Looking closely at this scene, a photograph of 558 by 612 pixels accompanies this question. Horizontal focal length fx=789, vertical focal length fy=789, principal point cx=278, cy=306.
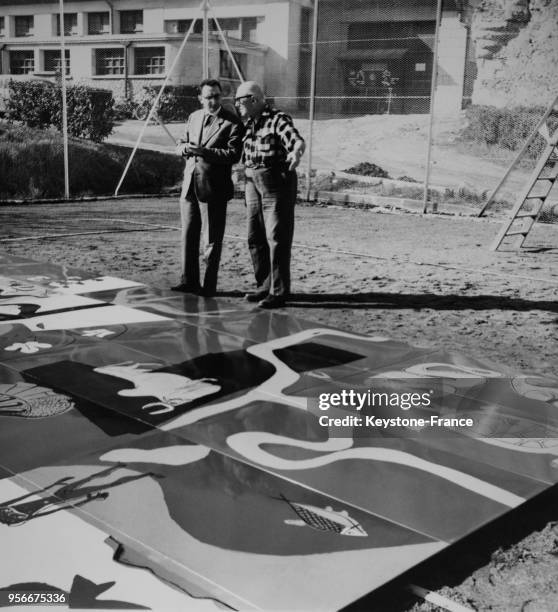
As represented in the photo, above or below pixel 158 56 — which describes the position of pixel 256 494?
below

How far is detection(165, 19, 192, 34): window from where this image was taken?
62.9 ft

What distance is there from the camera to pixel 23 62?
17.3 meters

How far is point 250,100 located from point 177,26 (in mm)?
15210

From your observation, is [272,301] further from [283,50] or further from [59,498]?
[283,50]

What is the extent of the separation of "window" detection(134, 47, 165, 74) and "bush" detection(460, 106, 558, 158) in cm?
723

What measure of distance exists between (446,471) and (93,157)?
1389cm

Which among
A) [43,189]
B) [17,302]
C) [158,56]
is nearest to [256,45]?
[158,56]

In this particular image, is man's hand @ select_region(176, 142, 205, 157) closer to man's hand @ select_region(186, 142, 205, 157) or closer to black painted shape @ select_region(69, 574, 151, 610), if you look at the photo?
man's hand @ select_region(186, 142, 205, 157)

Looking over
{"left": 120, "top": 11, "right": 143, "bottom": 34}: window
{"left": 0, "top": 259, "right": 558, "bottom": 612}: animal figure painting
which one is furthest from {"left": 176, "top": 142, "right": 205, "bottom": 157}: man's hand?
{"left": 120, "top": 11, "right": 143, "bottom": 34}: window

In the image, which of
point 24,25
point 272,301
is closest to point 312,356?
point 272,301

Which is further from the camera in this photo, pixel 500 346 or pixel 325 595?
pixel 500 346

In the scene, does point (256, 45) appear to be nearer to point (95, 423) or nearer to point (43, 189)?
point (43, 189)

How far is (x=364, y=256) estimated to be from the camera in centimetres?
828

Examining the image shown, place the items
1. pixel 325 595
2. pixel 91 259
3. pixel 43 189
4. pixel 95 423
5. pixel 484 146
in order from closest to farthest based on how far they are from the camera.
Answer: pixel 325 595 → pixel 95 423 → pixel 91 259 → pixel 484 146 → pixel 43 189
